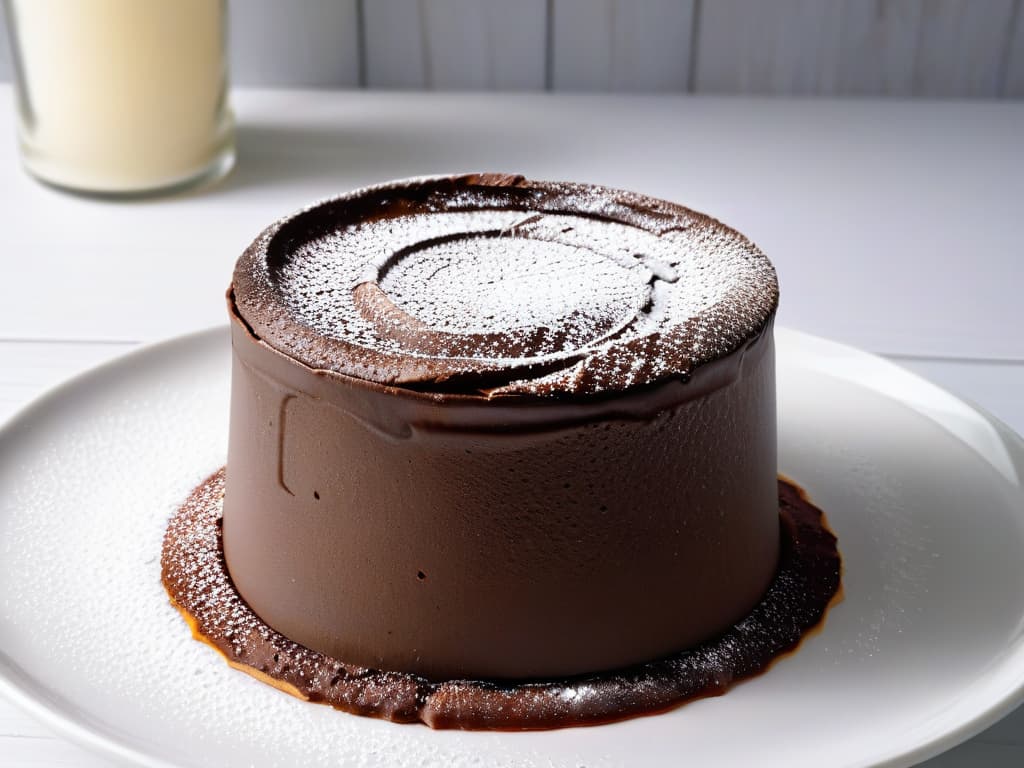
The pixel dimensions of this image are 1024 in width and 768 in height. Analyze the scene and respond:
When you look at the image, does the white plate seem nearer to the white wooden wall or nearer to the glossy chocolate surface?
the glossy chocolate surface

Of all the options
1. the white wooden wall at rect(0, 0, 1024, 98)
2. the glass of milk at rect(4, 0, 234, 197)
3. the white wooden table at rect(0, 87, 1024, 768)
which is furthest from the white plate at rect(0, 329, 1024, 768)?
the white wooden wall at rect(0, 0, 1024, 98)

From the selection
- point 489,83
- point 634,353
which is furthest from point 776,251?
point 634,353

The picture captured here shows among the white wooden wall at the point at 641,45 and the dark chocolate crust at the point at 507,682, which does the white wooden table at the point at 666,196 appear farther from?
the dark chocolate crust at the point at 507,682

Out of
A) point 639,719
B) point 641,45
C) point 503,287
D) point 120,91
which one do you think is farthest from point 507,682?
point 641,45

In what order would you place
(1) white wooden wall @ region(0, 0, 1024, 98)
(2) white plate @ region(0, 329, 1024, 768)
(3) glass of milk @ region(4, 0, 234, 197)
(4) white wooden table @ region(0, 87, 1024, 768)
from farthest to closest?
(1) white wooden wall @ region(0, 0, 1024, 98), (3) glass of milk @ region(4, 0, 234, 197), (4) white wooden table @ region(0, 87, 1024, 768), (2) white plate @ region(0, 329, 1024, 768)

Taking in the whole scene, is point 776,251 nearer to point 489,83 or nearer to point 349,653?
point 489,83

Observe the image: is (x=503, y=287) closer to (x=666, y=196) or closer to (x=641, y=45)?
(x=666, y=196)

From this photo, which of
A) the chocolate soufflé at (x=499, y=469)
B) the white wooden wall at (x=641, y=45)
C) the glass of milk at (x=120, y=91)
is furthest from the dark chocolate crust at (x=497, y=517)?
the white wooden wall at (x=641, y=45)
